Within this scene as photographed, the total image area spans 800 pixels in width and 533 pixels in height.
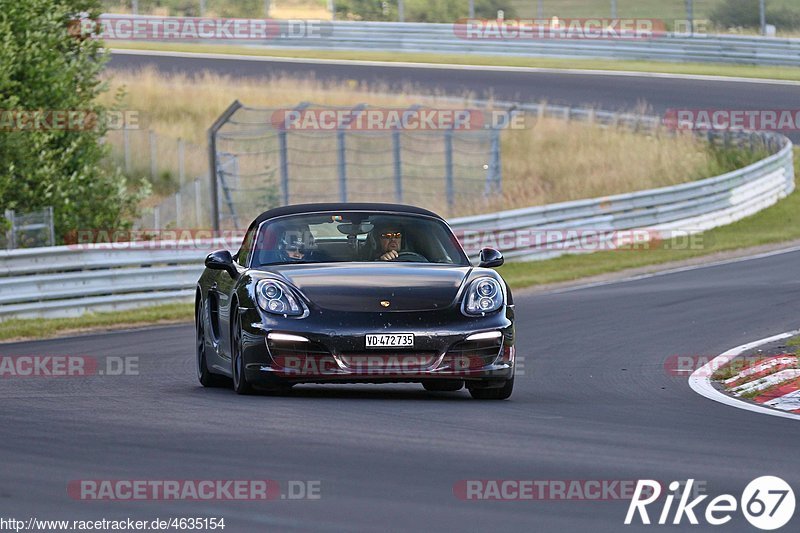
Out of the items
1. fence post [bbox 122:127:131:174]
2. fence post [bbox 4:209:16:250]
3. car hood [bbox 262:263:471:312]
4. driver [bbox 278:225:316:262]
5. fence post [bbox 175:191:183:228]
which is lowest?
fence post [bbox 175:191:183:228]

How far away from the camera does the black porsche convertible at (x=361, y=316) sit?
9.57 metres

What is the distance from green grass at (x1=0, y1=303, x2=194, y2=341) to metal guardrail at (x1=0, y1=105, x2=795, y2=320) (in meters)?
0.24

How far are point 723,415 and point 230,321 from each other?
334cm

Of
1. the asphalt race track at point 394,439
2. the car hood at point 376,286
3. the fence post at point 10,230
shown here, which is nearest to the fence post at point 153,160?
the fence post at point 10,230

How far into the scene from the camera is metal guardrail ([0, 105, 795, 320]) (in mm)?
18609

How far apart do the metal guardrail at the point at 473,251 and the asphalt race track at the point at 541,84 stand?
8.96 feet

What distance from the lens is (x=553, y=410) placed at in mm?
9391

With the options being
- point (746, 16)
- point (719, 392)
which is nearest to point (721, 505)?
point (719, 392)

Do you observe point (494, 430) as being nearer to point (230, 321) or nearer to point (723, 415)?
point (723, 415)

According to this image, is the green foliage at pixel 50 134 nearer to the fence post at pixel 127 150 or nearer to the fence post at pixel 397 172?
the fence post at pixel 397 172

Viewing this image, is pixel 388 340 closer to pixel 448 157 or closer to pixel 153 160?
pixel 448 157

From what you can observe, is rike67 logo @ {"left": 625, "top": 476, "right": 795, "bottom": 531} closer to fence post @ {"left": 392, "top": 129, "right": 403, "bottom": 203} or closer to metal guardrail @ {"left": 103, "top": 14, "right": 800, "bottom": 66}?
fence post @ {"left": 392, "top": 129, "right": 403, "bottom": 203}

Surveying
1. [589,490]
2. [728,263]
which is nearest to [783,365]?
[589,490]

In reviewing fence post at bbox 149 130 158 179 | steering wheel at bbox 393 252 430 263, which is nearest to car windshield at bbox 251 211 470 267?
steering wheel at bbox 393 252 430 263
